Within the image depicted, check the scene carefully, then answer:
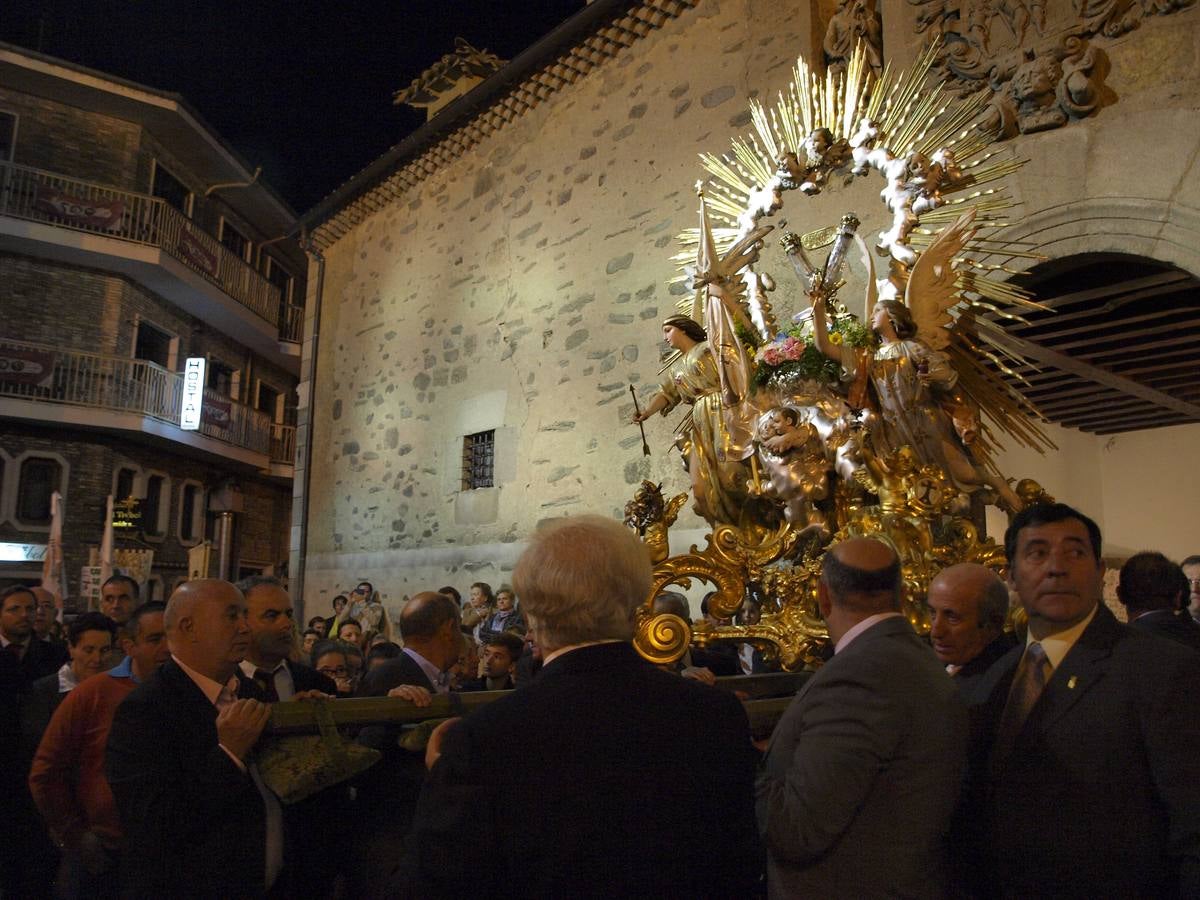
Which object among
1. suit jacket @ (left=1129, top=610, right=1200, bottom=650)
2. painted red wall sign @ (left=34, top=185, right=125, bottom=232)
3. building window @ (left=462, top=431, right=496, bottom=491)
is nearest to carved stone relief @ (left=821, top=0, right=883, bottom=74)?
suit jacket @ (left=1129, top=610, right=1200, bottom=650)

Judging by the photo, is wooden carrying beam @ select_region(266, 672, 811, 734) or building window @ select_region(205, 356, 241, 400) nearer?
wooden carrying beam @ select_region(266, 672, 811, 734)

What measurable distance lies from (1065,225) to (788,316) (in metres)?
1.94

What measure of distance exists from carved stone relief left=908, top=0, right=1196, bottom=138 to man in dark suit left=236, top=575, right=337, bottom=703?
4961 millimetres

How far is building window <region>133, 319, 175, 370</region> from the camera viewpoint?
17953 millimetres

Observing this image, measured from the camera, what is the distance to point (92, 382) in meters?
16.4

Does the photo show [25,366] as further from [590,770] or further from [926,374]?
[590,770]

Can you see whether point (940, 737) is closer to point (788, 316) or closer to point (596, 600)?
point (596, 600)

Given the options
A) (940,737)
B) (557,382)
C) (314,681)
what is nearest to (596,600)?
(940,737)

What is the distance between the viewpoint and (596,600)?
1.70 meters

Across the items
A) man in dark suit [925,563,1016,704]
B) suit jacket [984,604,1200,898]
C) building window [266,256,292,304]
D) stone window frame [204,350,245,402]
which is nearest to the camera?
suit jacket [984,604,1200,898]

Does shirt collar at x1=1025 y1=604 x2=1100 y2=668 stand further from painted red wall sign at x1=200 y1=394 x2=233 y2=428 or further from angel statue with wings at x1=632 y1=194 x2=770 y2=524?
painted red wall sign at x1=200 y1=394 x2=233 y2=428

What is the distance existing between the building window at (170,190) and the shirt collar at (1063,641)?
19214 mm

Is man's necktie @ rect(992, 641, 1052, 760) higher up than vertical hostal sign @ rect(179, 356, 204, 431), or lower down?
lower down

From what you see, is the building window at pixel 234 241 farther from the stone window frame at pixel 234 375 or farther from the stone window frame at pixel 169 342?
the stone window frame at pixel 169 342
